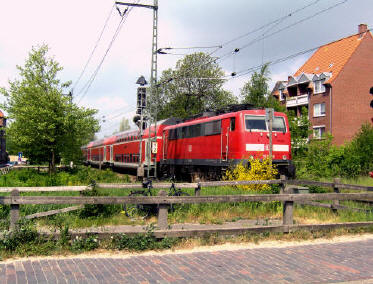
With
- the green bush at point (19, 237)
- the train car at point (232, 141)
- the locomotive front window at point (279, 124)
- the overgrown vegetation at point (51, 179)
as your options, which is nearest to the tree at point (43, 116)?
the overgrown vegetation at point (51, 179)

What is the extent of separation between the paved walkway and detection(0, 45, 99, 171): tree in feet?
63.1

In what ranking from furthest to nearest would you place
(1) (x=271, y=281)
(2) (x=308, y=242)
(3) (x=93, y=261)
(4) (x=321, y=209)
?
(4) (x=321, y=209), (2) (x=308, y=242), (3) (x=93, y=261), (1) (x=271, y=281)

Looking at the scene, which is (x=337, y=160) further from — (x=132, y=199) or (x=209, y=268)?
(x=209, y=268)

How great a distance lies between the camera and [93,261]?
601 centimetres

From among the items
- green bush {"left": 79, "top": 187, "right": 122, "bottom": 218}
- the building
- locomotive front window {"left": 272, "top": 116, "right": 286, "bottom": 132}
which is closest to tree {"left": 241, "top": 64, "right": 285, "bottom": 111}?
the building

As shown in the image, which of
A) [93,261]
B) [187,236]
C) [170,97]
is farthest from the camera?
[170,97]

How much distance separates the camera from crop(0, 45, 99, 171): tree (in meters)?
24.0

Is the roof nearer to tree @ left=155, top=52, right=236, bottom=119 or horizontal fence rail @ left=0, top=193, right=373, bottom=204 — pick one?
tree @ left=155, top=52, right=236, bottom=119

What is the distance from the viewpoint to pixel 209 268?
5.78 meters

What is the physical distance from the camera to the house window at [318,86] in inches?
1699

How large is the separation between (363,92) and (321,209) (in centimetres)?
3675

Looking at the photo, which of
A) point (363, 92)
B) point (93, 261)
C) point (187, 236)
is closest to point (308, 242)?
point (187, 236)

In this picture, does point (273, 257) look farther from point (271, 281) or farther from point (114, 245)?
point (114, 245)

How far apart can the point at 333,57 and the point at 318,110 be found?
7.33 m
